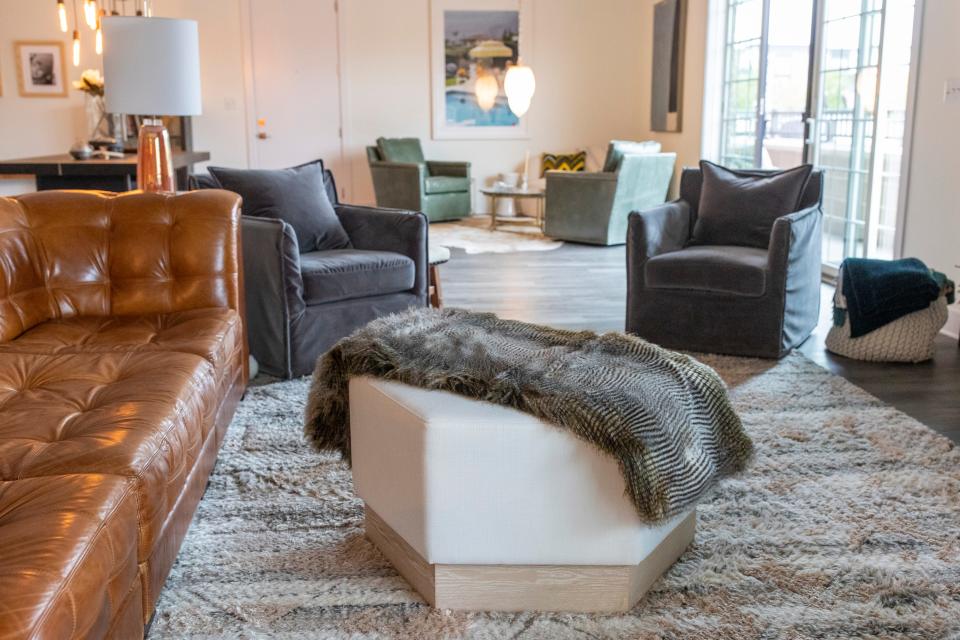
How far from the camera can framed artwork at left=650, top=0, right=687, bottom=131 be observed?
849cm

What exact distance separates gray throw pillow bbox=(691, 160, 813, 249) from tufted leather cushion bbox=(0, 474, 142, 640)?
342cm

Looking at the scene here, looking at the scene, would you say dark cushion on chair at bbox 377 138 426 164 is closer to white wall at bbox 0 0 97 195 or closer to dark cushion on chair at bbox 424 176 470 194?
dark cushion on chair at bbox 424 176 470 194

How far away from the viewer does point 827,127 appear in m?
6.01

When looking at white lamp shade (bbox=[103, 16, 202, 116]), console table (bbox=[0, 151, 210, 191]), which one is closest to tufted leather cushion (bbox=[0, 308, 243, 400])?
white lamp shade (bbox=[103, 16, 202, 116])

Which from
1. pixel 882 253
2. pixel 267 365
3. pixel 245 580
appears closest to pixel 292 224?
pixel 267 365

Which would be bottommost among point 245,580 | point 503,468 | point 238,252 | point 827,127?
point 245,580

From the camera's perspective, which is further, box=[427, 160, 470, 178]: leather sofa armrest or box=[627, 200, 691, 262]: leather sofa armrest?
box=[427, 160, 470, 178]: leather sofa armrest

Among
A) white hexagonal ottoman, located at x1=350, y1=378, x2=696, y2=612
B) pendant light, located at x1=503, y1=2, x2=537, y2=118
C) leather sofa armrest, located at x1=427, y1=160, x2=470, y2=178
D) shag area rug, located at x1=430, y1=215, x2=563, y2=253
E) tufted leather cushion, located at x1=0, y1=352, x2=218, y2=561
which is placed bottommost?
shag area rug, located at x1=430, y1=215, x2=563, y2=253

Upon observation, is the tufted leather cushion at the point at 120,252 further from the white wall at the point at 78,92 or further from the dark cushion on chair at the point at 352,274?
the white wall at the point at 78,92

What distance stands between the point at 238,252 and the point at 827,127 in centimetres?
429

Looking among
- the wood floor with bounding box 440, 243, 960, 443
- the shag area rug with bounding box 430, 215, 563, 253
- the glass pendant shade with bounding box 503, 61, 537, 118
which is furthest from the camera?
the glass pendant shade with bounding box 503, 61, 537, 118

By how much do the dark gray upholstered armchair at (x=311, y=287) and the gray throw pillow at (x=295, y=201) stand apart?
0.09 metres

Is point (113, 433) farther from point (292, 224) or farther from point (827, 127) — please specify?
point (827, 127)

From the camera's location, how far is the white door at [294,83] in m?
9.26
